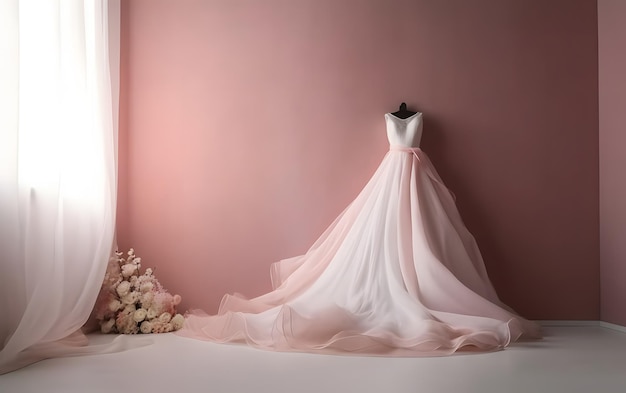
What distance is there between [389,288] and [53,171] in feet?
5.69

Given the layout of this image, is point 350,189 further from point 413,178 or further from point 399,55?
point 399,55

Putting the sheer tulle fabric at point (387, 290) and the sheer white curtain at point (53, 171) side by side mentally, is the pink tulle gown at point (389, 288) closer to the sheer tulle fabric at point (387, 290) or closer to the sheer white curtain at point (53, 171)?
the sheer tulle fabric at point (387, 290)

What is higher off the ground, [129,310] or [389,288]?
[389,288]

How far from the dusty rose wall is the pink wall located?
0.06 meters

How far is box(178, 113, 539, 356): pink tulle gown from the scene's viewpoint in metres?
2.82

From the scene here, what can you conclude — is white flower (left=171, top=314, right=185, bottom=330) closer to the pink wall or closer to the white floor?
the white floor

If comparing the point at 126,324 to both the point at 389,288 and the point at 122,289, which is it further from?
the point at 389,288

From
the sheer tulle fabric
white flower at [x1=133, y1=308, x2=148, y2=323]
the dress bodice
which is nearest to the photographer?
the sheer tulle fabric

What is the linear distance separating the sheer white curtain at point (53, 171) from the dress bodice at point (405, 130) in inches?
63.0

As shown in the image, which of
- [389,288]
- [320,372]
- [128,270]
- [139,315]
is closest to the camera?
[320,372]

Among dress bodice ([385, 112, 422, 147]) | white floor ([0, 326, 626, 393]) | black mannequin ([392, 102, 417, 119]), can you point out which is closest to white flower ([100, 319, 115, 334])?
white floor ([0, 326, 626, 393])

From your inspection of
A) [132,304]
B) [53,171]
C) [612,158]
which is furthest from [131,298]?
[612,158]

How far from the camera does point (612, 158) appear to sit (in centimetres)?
358

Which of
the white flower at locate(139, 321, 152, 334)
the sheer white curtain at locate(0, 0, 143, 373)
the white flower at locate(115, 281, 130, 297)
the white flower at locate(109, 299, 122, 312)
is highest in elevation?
the sheer white curtain at locate(0, 0, 143, 373)
